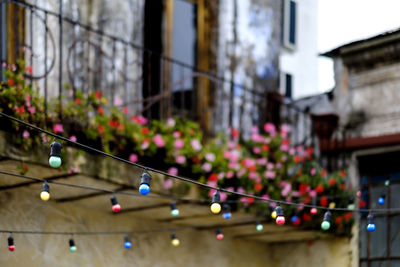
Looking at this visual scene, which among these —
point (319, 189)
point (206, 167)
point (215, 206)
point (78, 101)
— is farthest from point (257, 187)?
point (215, 206)

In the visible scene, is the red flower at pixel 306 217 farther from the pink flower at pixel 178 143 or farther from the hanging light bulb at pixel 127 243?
the hanging light bulb at pixel 127 243

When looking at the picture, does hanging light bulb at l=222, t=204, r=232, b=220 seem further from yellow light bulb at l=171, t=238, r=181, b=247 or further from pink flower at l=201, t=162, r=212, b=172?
yellow light bulb at l=171, t=238, r=181, b=247

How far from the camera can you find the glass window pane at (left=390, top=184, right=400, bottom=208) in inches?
362

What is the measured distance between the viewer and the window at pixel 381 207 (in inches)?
362

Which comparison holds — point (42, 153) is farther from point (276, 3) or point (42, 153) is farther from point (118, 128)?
point (276, 3)

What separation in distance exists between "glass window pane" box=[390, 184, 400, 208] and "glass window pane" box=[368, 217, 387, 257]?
212 mm

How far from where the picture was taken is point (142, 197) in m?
8.08

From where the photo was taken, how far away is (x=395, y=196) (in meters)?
9.23

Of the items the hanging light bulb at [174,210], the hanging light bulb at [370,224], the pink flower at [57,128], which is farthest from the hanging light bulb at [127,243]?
the hanging light bulb at [370,224]

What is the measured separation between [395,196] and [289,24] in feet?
31.6

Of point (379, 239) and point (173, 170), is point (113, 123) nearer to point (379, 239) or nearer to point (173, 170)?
point (173, 170)

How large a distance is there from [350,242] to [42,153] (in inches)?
167

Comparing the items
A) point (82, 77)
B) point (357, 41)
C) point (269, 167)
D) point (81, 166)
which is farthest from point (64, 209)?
point (357, 41)

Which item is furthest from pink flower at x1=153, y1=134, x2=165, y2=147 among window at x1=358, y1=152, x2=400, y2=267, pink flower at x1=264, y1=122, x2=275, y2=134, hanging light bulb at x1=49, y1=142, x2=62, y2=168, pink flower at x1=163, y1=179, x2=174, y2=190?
hanging light bulb at x1=49, y1=142, x2=62, y2=168
